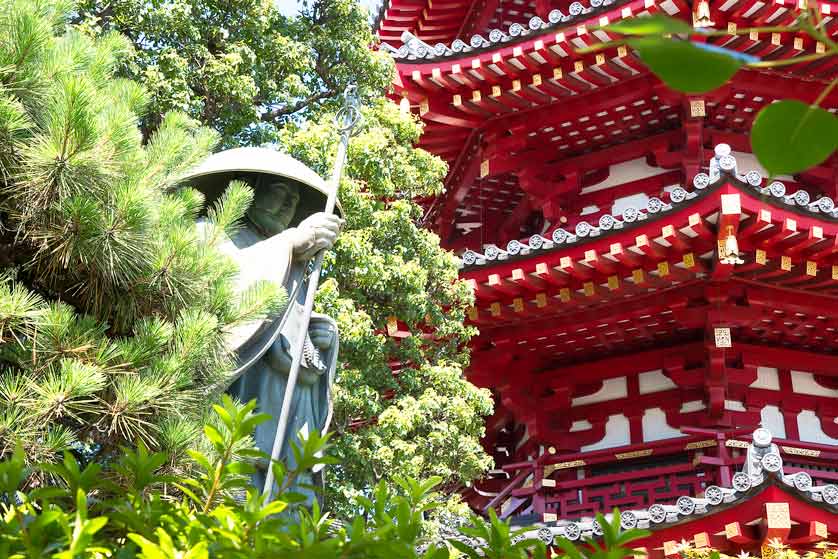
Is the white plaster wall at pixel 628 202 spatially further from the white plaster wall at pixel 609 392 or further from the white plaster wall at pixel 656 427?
the white plaster wall at pixel 656 427

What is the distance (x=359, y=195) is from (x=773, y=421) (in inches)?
197

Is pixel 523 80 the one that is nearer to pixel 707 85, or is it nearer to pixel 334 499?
pixel 334 499

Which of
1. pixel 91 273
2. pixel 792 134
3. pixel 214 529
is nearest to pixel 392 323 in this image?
pixel 91 273

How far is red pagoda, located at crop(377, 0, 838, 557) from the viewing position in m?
9.12

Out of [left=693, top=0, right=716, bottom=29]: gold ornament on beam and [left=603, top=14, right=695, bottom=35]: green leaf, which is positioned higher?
[left=693, top=0, right=716, bottom=29]: gold ornament on beam

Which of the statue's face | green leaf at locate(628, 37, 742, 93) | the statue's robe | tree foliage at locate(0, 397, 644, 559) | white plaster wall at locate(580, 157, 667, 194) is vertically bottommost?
tree foliage at locate(0, 397, 644, 559)

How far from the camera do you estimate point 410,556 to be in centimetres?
181

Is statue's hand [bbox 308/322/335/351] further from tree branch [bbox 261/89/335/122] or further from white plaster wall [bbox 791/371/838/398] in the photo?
white plaster wall [bbox 791/371/838/398]

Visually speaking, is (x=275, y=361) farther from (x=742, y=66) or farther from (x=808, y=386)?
(x=808, y=386)

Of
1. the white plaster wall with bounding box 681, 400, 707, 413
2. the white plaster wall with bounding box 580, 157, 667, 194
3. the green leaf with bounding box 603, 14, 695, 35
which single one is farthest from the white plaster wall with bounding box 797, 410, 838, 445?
the green leaf with bounding box 603, 14, 695, 35

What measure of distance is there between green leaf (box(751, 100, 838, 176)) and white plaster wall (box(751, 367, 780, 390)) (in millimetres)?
9793

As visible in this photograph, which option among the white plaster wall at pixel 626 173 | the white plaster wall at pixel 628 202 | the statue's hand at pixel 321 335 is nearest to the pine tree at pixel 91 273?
the statue's hand at pixel 321 335

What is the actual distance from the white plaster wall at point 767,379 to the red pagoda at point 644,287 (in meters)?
0.02

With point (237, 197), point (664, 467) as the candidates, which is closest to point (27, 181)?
point (237, 197)
